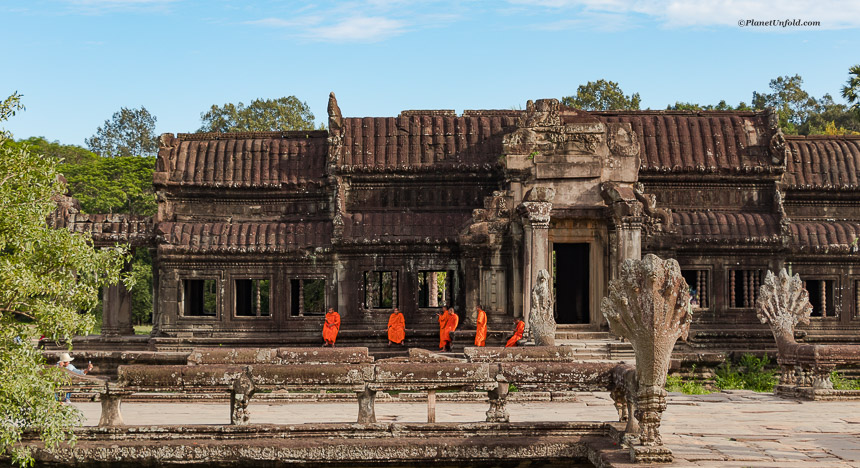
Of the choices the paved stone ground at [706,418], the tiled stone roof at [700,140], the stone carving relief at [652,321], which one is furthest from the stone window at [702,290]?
the stone carving relief at [652,321]

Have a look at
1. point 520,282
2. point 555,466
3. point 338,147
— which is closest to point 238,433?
point 555,466

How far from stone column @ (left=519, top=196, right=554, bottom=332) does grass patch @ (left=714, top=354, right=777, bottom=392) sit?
4.31m

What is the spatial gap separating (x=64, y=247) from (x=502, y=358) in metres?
6.85

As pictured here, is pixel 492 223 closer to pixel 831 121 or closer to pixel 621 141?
pixel 621 141

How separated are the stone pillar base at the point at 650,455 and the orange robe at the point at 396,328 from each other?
46.0ft

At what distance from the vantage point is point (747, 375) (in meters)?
19.9

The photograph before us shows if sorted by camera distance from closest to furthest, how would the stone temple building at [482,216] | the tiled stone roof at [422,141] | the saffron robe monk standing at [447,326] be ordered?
the saffron robe monk standing at [447,326], the stone temple building at [482,216], the tiled stone roof at [422,141]

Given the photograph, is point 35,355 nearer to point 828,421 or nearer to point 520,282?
point 828,421

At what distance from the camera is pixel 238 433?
34.0 feet

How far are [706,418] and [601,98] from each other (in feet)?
144

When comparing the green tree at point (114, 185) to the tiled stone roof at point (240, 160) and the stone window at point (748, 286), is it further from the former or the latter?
the stone window at point (748, 286)

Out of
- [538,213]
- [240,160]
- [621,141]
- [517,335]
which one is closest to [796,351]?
[517,335]

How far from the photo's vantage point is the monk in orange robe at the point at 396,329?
22.8 m

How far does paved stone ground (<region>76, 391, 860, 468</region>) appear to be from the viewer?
31.4ft
